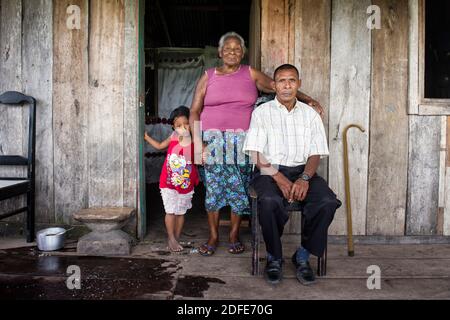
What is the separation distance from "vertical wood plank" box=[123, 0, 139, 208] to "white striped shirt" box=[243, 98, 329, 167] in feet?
3.87

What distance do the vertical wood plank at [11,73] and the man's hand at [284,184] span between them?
2.36 metres

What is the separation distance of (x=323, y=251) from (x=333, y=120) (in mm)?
1309

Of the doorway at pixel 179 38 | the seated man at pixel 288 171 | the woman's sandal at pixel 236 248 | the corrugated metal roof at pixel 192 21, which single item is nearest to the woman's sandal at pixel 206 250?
the woman's sandal at pixel 236 248

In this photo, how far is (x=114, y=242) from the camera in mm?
3307

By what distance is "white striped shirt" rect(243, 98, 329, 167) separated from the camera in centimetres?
304

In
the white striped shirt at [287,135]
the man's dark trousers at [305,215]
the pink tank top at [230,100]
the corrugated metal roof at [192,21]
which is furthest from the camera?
the corrugated metal roof at [192,21]

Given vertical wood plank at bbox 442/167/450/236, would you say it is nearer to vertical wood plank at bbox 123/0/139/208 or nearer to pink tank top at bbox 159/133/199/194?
pink tank top at bbox 159/133/199/194

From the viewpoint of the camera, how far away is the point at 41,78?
3.72 m

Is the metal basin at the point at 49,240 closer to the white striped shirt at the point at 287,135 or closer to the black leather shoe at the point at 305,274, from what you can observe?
the white striped shirt at the point at 287,135

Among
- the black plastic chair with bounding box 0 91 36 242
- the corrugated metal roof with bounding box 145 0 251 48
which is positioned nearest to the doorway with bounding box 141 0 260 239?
the corrugated metal roof with bounding box 145 0 251 48

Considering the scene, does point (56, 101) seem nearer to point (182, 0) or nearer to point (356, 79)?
point (356, 79)

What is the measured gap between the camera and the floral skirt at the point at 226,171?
3.33 meters

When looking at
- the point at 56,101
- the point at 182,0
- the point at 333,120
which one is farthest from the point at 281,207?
the point at 182,0

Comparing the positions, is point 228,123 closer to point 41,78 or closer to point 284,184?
point 284,184
